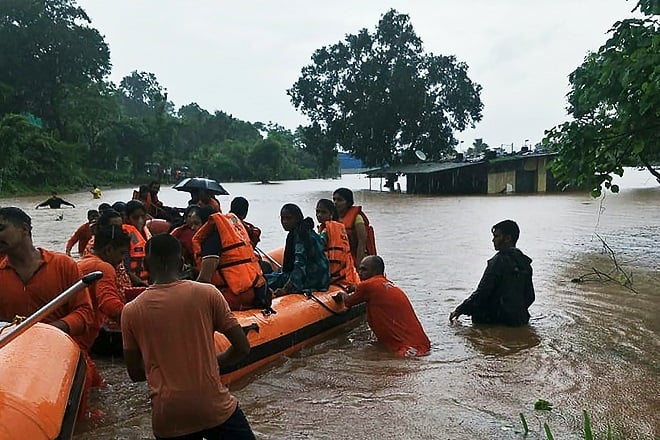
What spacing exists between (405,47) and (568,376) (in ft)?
135

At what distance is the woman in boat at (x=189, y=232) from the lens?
21.1ft

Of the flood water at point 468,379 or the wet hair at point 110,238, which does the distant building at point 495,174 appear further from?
the wet hair at point 110,238

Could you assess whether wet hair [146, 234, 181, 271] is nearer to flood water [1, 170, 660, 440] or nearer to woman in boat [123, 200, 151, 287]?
flood water [1, 170, 660, 440]

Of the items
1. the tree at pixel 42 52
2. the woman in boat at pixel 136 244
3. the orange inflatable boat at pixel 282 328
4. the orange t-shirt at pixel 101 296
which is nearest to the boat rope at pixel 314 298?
the orange inflatable boat at pixel 282 328

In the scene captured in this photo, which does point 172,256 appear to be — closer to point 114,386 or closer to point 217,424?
point 217,424

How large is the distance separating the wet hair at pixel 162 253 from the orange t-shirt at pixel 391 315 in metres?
3.34

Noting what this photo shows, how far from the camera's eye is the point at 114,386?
527 cm

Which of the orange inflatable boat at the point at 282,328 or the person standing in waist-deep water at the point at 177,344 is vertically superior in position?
the person standing in waist-deep water at the point at 177,344

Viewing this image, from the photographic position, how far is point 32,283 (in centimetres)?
374

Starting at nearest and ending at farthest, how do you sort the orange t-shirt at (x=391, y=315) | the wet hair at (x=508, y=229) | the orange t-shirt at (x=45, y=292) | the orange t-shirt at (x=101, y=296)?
the orange t-shirt at (x=45, y=292)
the orange t-shirt at (x=101, y=296)
the orange t-shirt at (x=391, y=315)
the wet hair at (x=508, y=229)

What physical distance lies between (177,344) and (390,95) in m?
41.3

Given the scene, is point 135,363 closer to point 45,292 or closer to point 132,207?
point 45,292

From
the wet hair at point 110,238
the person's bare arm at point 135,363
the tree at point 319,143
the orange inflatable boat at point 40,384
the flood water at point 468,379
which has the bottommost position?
the flood water at point 468,379

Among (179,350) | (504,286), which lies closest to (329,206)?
(504,286)
